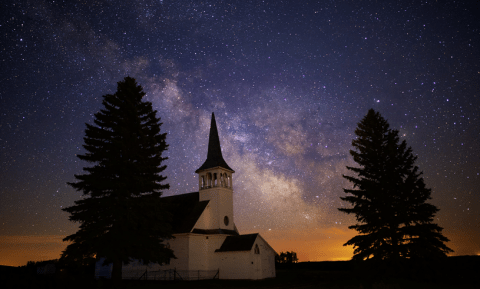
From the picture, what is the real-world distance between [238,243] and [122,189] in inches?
632

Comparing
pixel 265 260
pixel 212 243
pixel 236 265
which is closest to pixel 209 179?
pixel 212 243

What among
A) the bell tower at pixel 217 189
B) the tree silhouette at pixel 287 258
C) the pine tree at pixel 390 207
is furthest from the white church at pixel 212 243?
the tree silhouette at pixel 287 258

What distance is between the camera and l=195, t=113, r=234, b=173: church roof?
123ft

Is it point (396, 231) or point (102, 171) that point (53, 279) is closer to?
point (102, 171)

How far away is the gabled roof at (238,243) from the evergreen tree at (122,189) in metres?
11.0

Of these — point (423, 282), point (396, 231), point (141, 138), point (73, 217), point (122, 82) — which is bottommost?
point (423, 282)

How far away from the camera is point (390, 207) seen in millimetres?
22750

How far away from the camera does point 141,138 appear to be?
22719 mm

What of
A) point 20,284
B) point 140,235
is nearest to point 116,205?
point 140,235

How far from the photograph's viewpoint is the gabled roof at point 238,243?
31.4 m

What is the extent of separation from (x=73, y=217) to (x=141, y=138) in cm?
706

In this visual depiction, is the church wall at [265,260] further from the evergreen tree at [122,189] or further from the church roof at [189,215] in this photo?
the evergreen tree at [122,189]

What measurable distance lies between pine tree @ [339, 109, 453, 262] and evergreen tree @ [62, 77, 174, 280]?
1508 cm

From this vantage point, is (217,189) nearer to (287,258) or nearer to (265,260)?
(265,260)
